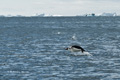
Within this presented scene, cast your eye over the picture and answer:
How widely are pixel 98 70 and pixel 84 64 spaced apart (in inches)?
170

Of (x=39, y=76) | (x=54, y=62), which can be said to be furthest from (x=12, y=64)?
(x=39, y=76)

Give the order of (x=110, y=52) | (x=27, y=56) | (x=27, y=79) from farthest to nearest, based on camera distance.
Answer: (x=110, y=52) < (x=27, y=56) < (x=27, y=79)

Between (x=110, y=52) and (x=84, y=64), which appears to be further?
(x=110, y=52)

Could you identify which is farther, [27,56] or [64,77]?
[27,56]

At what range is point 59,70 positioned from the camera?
41062 mm

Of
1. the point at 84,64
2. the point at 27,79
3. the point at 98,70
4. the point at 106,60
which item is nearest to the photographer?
the point at 27,79

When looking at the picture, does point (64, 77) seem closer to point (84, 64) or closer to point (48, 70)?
point (48, 70)

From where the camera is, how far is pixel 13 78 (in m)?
36.8

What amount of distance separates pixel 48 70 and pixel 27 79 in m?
5.03

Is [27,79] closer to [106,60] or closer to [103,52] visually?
[106,60]

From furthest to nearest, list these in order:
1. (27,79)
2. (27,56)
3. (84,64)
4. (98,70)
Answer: (27,56) → (84,64) → (98,70) → (27,79)

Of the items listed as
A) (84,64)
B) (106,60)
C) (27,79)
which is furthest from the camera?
(106,60)

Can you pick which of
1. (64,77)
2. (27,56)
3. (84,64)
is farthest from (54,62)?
(64,77)

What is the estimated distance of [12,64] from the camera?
45.1 metres
